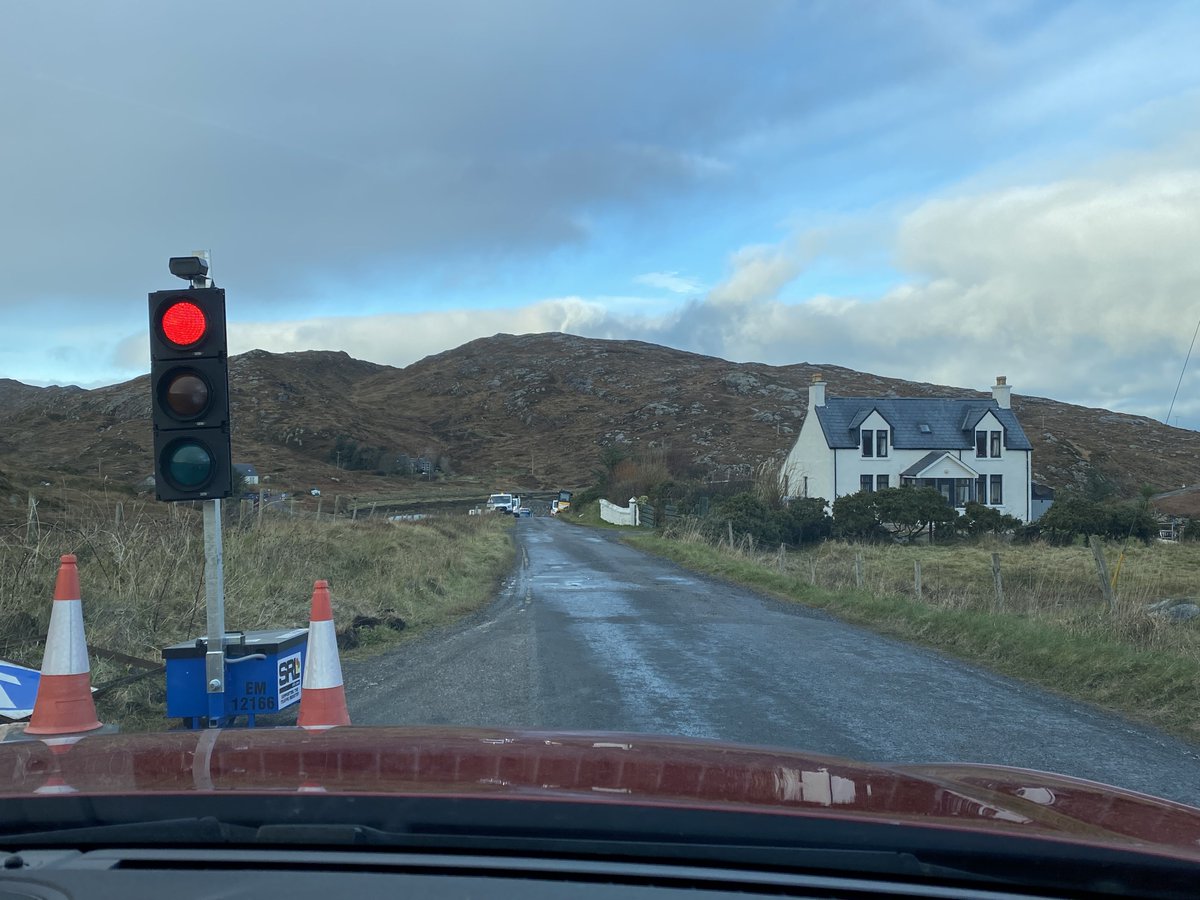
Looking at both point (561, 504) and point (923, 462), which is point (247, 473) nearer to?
point (923, 462)

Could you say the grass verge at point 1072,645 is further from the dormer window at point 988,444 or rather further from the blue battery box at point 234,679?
the dormer window at point 988,444

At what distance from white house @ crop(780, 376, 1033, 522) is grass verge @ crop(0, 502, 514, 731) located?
31.5 m

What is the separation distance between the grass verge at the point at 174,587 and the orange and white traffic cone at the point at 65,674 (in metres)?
1.73

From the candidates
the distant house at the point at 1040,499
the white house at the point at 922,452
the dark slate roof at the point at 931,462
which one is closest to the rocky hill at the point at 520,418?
the distant house at the point at 1040,499

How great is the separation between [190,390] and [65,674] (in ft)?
5.70

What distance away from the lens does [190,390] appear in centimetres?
583

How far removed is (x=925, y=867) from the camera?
196cm

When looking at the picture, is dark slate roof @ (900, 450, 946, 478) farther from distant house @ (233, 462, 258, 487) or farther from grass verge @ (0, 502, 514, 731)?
grass verge @ (0, 502, 514, 731)

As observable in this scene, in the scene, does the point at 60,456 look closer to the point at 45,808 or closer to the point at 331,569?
the point at 331,569

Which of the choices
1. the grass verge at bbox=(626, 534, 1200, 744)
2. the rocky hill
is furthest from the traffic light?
the rocky hill

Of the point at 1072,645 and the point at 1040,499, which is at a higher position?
the point at 1040,499

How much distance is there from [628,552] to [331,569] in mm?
16485

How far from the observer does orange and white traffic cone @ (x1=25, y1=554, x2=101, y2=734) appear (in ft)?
17.7

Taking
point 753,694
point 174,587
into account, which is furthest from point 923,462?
point 174,587
